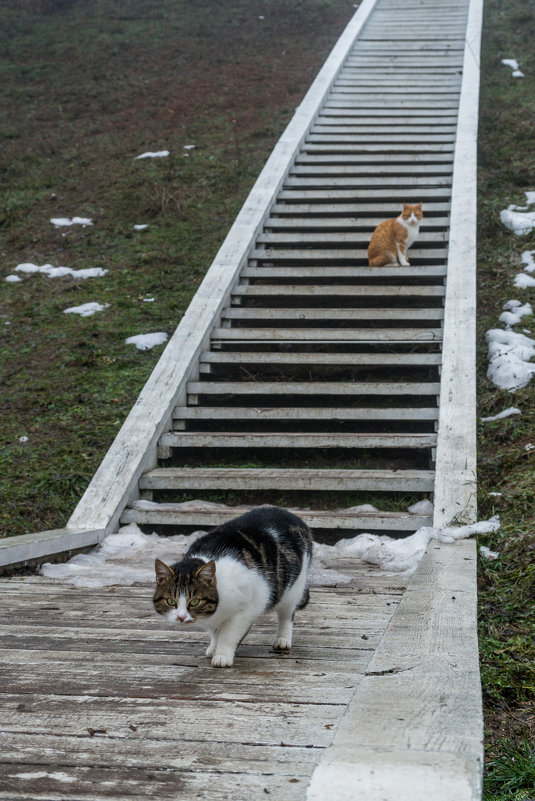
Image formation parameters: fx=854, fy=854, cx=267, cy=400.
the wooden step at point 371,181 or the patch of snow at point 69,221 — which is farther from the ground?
the wooden step at point 371,181

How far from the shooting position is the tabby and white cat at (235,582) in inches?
114

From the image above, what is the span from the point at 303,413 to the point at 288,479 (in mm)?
808

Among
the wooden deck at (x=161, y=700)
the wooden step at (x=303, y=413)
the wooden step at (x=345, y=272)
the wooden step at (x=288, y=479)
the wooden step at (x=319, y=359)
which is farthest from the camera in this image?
the wooden step at (x=345, y=272)

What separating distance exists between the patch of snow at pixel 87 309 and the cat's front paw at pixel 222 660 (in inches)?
219

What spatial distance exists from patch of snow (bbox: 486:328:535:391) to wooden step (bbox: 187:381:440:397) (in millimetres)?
504

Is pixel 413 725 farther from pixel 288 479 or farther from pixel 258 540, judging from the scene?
pixel 288 479

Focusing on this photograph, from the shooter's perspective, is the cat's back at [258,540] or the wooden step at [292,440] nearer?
the cat's back at [258,540]

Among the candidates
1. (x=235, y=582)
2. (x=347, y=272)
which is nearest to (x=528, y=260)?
(x=347, y=272)

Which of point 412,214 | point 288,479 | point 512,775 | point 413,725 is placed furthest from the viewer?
point 412,214

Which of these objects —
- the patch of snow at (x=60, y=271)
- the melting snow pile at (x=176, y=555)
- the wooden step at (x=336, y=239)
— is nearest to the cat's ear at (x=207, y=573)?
the melting snow pile at (x=176, y=555)

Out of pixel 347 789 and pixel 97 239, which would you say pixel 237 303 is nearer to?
pixel 97 239

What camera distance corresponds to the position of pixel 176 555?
485 cm

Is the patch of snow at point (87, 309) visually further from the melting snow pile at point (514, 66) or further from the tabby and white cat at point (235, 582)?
the melting snow pile at point (514, 66)

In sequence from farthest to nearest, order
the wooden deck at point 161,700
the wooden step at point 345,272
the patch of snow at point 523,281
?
the wooden step at point 345,272 → the patch of snow at point 523,281 → the wooden deck at point 161,700
